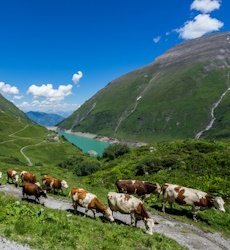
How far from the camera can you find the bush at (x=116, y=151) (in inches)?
3947

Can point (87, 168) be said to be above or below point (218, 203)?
below

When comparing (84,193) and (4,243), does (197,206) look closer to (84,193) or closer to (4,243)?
(84,193)

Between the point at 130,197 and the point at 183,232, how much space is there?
5.08 metres

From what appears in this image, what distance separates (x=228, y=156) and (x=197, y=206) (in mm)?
22360

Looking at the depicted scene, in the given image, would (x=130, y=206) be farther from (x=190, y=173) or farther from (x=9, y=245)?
(x=190, y=173)

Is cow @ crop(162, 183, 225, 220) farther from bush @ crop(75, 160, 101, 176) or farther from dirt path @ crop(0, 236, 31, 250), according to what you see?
bush @ crop(75, 160, 101, 176)

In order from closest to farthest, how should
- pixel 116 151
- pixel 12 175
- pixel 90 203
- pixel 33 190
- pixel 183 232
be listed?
pixel 90 203 < pixel 183 232 < pixel 33 190 < pixel 12 175 < pixel 116 151

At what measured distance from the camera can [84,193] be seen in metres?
26.4

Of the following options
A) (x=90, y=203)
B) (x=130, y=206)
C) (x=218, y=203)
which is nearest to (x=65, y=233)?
(x=90, y=203)

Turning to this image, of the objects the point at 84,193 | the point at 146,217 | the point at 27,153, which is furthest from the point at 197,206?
the point at 27,153

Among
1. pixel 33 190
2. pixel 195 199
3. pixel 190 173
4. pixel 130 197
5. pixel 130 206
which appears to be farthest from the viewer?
pixel 190 173

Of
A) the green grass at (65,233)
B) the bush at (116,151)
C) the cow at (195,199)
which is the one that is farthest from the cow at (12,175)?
the bush at (116,151)

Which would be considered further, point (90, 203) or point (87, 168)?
point (87, 168)

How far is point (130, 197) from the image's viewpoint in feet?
83.6
